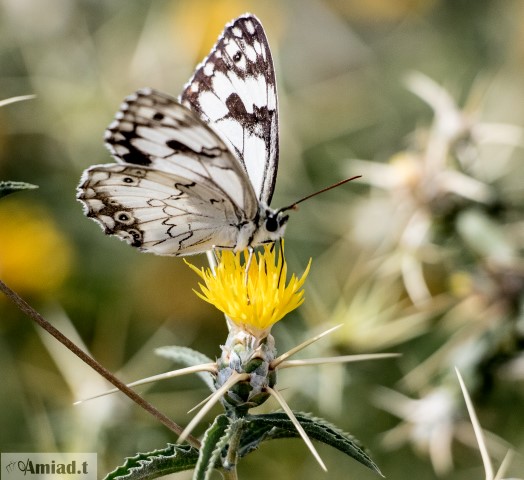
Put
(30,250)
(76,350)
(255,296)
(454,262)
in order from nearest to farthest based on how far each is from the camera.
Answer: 1. (76,350)
2. (255,296)
3. (454,262)
4. (30,250)

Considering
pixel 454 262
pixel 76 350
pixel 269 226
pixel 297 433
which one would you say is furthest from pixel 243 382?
pixel 454 262

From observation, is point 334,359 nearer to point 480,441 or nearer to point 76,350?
point 480,441

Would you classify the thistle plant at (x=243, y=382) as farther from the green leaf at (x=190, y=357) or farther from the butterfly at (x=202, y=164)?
the butterfly at (x=202, y=164)

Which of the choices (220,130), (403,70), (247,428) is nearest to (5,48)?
(403,70)

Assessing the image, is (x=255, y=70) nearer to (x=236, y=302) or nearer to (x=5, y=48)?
(x=236, y=302)

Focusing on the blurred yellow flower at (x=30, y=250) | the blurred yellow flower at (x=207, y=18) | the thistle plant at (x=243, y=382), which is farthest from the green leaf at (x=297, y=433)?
the blurred yellow flower at (x=207, y=18)

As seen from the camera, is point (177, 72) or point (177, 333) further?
point (177, 72)

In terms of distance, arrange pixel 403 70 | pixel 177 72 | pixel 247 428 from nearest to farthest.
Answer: pixel 247 428, pixel 177 72, pixel 403 70
